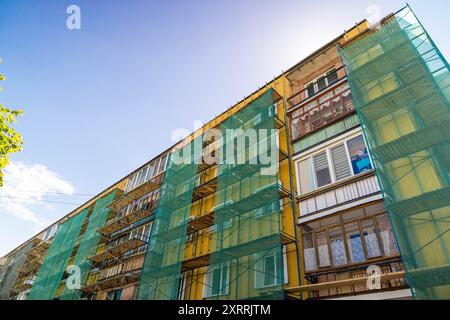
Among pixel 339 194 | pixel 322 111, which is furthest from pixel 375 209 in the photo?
pixel 322 111

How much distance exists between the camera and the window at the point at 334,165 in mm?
11445

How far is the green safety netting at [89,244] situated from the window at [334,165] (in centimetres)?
1741

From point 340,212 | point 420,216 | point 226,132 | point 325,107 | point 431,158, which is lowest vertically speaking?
point 420,216

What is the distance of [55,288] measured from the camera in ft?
71.9

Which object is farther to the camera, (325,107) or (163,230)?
(163,230)

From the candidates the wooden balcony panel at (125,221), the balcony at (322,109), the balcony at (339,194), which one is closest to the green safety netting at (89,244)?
the wooden balcony panel at (125,221)

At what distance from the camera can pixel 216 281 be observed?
43.2 ft

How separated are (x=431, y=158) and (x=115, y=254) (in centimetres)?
1954

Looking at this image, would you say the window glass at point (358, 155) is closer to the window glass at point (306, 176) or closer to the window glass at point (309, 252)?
the window glass at point (306, 176)

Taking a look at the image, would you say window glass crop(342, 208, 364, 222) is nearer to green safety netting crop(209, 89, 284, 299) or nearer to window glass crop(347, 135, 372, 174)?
window glass crop(347, 135, 372, 174)

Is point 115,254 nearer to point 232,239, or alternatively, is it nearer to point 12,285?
point 232,239

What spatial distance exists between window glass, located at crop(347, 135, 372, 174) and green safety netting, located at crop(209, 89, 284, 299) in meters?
3.12
